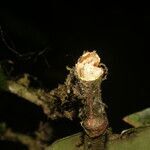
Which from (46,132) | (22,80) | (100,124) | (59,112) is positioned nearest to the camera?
(100,124)

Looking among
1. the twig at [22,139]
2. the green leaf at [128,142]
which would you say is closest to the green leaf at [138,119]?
the green leaf at [128,142]

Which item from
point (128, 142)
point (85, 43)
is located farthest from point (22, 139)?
point (128, 142)

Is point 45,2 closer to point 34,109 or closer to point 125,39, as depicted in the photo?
point 125,39

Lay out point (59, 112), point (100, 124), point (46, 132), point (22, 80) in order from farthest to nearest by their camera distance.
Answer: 1. point (46, 132)
2. point (22, 80)
3. point (59, 112)
4. point (100, 124)

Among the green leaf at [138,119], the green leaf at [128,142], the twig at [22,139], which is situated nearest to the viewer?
the green leaf at [128,142]

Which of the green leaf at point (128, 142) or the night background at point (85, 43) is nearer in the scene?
the green leaf at point (128, 142)

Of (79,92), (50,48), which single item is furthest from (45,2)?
(79,92)

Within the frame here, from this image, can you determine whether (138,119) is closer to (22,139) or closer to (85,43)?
(85,43)

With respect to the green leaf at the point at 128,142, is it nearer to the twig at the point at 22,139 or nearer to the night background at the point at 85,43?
the night background at the point at 85,43
